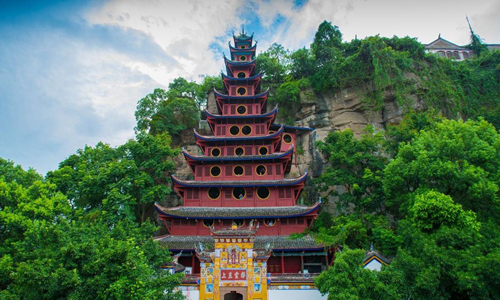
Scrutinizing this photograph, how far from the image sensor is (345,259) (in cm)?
1134

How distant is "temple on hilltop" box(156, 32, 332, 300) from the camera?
44.3 feet

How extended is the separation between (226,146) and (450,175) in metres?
14.8

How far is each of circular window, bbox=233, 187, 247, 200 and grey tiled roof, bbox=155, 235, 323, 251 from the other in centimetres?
341

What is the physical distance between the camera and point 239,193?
21672mm

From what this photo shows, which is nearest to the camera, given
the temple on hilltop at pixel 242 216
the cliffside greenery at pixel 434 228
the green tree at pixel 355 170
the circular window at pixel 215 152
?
the cliffside greenery at pixel 434 228

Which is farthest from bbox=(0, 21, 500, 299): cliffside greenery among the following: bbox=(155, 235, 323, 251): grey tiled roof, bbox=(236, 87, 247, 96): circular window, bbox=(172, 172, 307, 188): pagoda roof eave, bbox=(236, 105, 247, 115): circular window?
bbox=(236, 105, 247, 115): circular window

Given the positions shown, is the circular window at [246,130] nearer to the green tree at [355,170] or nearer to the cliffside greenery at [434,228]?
the green tree at [355,170]

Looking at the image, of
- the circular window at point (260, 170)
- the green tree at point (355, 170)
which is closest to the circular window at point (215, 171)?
the circular window at point (260, 170)

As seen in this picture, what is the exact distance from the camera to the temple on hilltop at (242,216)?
13.5 m

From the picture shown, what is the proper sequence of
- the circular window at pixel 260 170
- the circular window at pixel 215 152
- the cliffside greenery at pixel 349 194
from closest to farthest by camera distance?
the cliffside greenery at pixel 349 194, the circular window at pixel 260 170, the circular window at pixel 215 152

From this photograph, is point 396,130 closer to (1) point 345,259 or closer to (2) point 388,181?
(2) point 388,181

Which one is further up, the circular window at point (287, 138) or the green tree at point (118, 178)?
the circular window at point (287, 138)

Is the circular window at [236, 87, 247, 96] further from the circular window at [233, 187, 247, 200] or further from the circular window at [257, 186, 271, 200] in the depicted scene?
the circular window at [257, 186, 271, 200]

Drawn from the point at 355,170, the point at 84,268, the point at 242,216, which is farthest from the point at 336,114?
the point at 84,268
